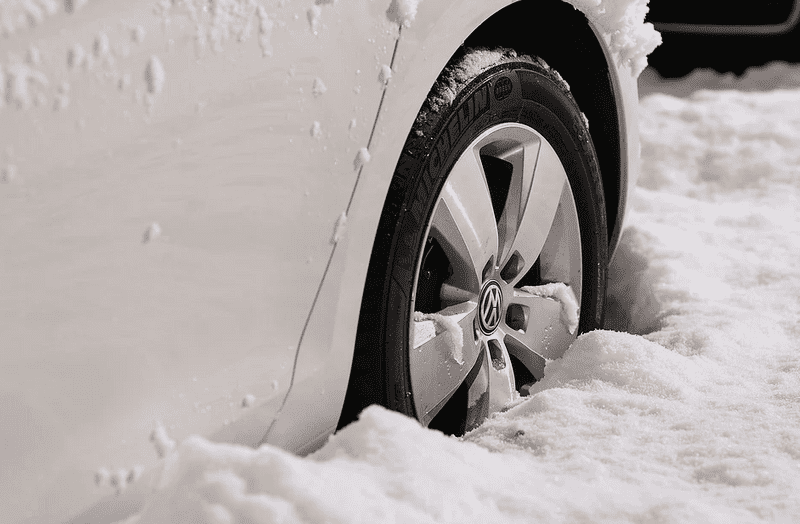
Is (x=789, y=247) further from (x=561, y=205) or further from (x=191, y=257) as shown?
(x=191, y=257)

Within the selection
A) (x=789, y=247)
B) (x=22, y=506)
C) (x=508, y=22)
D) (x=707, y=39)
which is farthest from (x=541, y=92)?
(x=707, y=39)

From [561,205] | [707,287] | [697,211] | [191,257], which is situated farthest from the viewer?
[697,211]

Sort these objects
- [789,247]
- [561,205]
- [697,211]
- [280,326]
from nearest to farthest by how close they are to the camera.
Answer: [280,326], [561,205], [789,247], [697,211]

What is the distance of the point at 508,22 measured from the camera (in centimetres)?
196

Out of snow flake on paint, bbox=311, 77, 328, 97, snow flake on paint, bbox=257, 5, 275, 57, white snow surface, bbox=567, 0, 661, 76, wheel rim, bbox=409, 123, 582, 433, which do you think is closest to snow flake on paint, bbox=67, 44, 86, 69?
snow flake on paint, bbox=257, 5, 275, 57

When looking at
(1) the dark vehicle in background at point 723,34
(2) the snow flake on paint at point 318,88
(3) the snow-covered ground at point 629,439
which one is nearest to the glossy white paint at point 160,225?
(2) the snow flake on paint at point 318,88

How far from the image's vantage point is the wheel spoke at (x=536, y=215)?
2004 millimetres

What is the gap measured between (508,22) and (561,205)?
18.5 inches

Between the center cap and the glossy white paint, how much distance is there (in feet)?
2.02

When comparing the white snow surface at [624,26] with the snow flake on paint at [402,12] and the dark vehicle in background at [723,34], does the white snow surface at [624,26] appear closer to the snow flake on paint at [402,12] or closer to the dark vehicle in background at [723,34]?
the snow flake on paint at [402,12]

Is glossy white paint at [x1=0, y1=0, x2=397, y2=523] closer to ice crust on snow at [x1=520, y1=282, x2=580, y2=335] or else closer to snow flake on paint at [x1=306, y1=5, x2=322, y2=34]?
snow flake on paint at [x1=306, y1=5, x2=322, y2=34]

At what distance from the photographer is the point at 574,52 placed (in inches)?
84.9

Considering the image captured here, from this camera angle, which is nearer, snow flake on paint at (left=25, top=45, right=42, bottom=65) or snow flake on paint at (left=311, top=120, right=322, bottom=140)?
snow flake on paint at (left=25, top=45, right=42, bottom=65)

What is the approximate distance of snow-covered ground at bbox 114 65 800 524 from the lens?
3.72 ft
